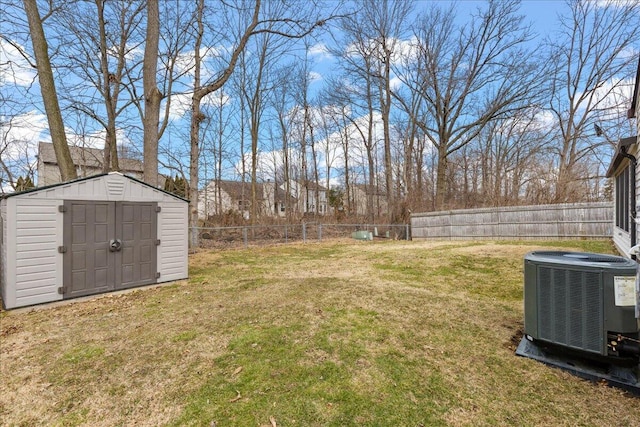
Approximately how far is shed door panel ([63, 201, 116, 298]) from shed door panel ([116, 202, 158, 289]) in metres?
0.17

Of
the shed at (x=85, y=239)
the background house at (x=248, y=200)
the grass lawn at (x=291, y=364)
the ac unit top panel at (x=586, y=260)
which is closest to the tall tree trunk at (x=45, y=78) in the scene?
the shed at (x=85, y=239)

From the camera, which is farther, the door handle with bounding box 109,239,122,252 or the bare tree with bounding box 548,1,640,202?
the bare tree with bounding box 548,1,640,202

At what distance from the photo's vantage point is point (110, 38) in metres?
10.5

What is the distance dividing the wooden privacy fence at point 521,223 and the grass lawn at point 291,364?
8774 mm

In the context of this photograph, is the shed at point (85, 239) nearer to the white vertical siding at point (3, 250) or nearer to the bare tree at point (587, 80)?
the white vertical siding at point (3, 250)

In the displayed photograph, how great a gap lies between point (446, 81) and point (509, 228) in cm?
1042

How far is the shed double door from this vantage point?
469 cm

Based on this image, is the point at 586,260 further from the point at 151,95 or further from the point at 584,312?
the point at 151,95

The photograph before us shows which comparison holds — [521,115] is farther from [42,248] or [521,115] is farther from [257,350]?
[42,248]

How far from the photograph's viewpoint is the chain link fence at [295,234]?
46.6 ft

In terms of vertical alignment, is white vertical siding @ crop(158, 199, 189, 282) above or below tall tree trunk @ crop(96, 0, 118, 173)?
below

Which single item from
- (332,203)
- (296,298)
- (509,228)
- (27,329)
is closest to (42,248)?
(27,329)

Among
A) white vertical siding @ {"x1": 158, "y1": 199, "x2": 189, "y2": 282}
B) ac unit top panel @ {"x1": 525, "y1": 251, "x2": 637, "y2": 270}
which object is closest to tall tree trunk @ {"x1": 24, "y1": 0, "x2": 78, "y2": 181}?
white vertical siding @ {"x1": 158, "y1": 199, "x2": 189, "y2": 282}

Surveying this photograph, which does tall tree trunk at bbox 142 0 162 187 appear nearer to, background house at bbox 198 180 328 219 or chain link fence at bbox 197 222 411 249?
chain link fence at bbox 197 222 411 249
